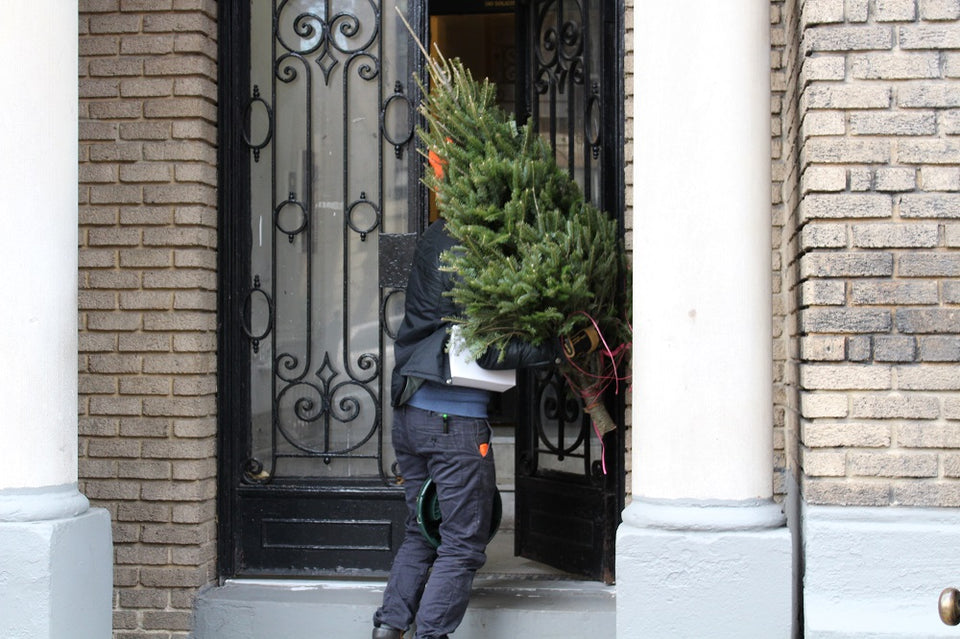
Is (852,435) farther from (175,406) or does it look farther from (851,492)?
(175,406)

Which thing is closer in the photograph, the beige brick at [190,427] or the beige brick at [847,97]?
the beige brick at [847,97]

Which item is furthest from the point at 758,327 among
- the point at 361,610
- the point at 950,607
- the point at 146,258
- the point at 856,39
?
the point at 146,258

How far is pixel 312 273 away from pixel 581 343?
1.53 m

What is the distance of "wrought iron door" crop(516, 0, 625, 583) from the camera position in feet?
17.7

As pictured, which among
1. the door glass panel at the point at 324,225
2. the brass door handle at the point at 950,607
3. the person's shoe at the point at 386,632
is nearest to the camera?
the brass door handle at the point at 950,607

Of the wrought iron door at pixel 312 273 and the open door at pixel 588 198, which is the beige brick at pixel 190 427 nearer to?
the wrought iron door at pixel 312 273

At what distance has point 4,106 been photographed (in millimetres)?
4477

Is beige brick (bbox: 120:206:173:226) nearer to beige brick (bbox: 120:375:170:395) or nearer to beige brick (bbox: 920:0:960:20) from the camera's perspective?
beige brick (bbox: 120:375:170:395)

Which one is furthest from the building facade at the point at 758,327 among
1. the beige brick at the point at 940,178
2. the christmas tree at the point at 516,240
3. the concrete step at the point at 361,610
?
the concrete step at the point at 361,610

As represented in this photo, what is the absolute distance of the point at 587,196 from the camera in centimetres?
553

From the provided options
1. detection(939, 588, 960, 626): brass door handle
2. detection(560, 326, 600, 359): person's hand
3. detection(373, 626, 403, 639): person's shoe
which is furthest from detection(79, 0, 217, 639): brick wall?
detection(939, 588, 960, 626): brass door handle

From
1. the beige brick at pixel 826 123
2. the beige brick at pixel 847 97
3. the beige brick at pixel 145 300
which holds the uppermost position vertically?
the beige brick at pixel 847 97

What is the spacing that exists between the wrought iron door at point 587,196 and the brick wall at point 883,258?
1.25 meters

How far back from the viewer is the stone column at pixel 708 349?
414cm
